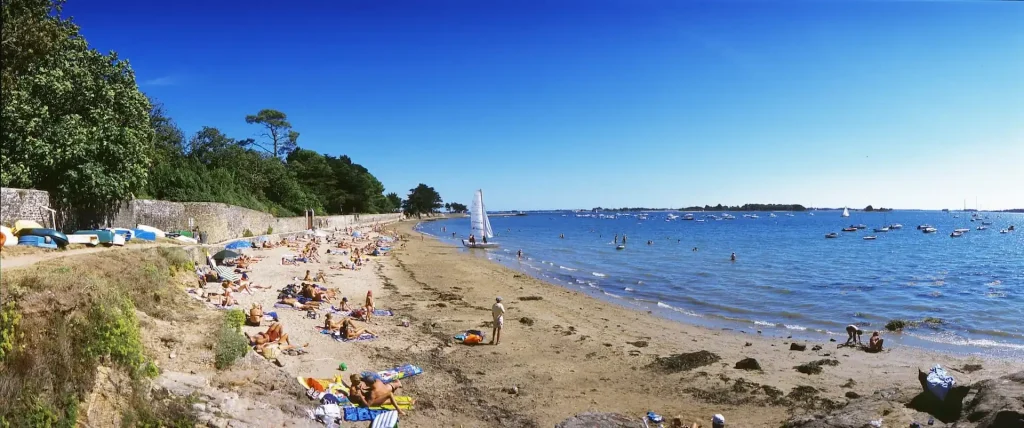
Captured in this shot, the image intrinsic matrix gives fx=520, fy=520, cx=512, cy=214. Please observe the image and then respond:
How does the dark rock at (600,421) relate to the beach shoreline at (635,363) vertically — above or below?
above

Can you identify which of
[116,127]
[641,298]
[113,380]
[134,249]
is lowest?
[641,298]

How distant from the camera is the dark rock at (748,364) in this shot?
1224 cm

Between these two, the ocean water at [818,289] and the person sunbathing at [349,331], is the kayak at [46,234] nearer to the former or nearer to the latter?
the person sunbathing at [349,331]

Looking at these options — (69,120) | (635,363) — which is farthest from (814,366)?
(69,120)

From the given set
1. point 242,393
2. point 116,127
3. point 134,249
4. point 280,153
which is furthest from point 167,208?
point 280,153

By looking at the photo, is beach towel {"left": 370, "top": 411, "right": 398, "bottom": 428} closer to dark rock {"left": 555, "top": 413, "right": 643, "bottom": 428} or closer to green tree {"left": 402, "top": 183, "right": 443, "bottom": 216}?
dark rock {"left": 555, "top": 413, "right": 643, "bottom": 428}

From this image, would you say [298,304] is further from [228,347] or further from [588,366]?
[588,366]

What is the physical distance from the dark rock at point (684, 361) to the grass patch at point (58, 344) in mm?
10131

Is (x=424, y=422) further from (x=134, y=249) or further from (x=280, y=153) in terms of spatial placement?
(x=280, y=153)

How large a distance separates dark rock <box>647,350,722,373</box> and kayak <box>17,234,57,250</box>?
47.5ft

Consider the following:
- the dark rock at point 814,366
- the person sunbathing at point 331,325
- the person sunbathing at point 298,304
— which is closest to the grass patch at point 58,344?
the person sunbathing at point 331,325

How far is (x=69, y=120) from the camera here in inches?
622

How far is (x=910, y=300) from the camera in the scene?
22.2m

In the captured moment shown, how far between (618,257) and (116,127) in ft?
114
